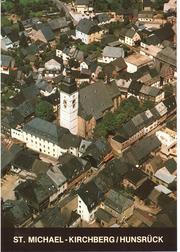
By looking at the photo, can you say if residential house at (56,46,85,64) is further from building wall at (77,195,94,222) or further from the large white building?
building wall at (77,195,94,222)

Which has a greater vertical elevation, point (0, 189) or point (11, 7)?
point (11, 7)

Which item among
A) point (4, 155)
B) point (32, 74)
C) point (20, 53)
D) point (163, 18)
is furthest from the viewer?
point (163, 18)

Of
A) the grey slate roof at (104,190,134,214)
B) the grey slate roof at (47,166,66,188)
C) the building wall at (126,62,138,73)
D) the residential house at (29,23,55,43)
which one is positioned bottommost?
the grey slate roof at (104,190,134,214)

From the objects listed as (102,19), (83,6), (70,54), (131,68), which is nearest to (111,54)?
(131,68)

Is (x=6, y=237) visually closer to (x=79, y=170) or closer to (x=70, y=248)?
(x=70, y=248)

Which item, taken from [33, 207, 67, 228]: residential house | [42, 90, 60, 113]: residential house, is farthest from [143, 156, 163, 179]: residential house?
[42, 90, 60, 113]: residential house

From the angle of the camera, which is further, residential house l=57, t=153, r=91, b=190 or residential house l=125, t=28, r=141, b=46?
residential house l=125, t=28, r=141, b=46

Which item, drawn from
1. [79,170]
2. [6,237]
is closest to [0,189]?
[79,170]

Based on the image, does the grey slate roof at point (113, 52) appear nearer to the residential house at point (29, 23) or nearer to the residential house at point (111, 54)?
the residential house at point (111, 54)
